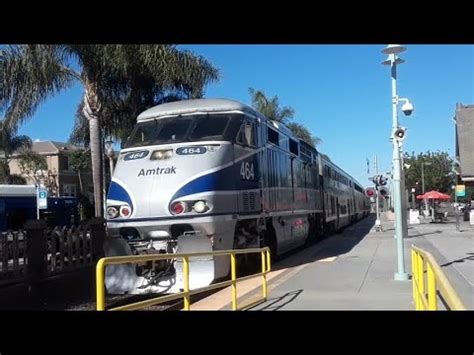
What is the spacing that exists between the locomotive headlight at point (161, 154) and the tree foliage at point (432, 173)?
63788 mm

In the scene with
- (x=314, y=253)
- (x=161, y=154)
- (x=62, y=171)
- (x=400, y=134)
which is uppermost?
(x=62, y=171)

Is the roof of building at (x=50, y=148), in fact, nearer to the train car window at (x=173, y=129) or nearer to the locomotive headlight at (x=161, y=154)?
the train car window at (x=173, y=129)

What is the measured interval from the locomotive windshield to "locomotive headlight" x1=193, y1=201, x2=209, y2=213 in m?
1.36

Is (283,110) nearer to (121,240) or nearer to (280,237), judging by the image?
(280,237)

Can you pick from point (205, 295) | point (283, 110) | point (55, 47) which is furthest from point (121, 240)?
point (283, 110)

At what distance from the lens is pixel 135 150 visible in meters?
11.1

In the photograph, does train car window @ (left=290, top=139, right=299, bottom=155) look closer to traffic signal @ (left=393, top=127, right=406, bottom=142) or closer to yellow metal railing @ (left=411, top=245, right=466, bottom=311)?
traffic signal @ (left=393, top=127, right=406, bottom=142)

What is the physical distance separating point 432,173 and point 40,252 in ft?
215

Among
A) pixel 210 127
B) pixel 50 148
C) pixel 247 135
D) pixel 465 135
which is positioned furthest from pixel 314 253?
pixel 50 148

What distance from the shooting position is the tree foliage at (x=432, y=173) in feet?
235

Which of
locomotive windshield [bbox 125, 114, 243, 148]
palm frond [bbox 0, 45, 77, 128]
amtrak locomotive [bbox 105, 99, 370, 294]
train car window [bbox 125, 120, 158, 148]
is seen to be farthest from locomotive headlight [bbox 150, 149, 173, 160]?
palm frond [bbox 0, 45, 77, 128]

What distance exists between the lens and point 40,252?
40.8 feet

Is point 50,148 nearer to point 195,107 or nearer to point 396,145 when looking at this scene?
point 195,107
